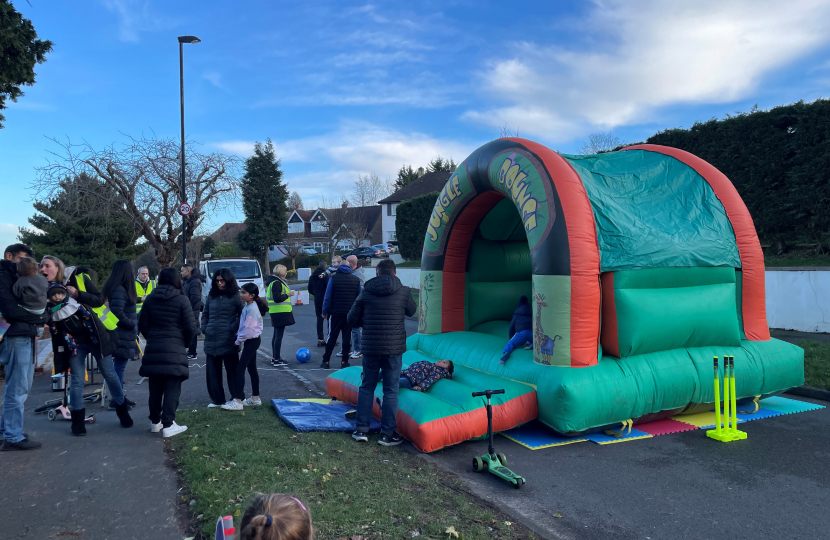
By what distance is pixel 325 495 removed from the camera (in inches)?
161

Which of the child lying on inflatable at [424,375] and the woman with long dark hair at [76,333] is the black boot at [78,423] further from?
the child lying on inflatable at [424,375]

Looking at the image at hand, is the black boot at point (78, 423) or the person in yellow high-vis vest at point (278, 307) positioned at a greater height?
the person in yellow high-vis vest at point (278, 307)

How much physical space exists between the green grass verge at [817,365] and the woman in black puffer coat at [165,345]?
7.69 metres

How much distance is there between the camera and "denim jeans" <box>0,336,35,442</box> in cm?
504

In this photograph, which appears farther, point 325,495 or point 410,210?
point 410,210

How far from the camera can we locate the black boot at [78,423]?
5.54m

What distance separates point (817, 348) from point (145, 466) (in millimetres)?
9378

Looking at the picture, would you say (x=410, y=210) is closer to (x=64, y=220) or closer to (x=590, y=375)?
(x=64, y=220)

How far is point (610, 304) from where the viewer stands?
6.05 metres

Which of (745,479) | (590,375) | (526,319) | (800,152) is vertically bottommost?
(745,479)

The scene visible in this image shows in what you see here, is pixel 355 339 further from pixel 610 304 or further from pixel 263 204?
pixel 263 204

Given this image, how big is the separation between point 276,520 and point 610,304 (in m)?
4.96

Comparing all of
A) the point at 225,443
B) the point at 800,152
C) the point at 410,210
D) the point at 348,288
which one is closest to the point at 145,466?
the point at 225,443

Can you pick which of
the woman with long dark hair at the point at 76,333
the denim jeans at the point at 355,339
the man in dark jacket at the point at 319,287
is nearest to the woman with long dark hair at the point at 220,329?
the woman with long dark hair at the point at 76,333
